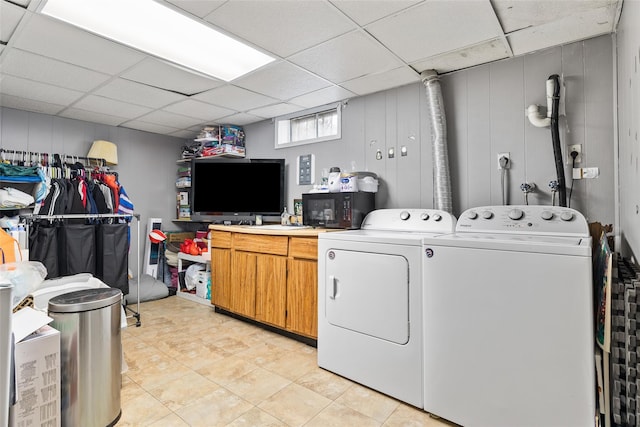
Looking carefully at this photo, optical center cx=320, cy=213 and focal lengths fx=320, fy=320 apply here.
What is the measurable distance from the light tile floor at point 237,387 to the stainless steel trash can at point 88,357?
0.20 m

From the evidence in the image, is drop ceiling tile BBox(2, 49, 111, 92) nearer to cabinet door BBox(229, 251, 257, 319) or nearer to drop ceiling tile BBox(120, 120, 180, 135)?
drop ceiling tile BBox(120, 120, 180, 135)

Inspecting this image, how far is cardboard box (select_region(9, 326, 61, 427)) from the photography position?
1.28 metres

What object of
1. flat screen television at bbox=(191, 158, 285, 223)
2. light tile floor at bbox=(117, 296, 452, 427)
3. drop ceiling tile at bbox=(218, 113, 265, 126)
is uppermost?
drop ceiling tile at bbox=(218, 113, 265, 126)

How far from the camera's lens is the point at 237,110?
3543 millimetres

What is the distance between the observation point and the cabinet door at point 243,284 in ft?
9.87

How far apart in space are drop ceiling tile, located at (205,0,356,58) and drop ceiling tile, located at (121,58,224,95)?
2.52 ft

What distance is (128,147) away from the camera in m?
4.31

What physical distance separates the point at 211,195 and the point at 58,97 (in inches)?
66.7

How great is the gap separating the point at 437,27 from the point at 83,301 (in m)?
2.44

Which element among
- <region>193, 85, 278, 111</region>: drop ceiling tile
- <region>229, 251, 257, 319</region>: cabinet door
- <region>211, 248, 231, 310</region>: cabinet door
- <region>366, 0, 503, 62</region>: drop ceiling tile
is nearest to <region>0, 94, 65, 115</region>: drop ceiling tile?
<region>193, 85, 278, 111</region>: drop ceiling tile

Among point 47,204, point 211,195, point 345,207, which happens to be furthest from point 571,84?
A: point 47,204

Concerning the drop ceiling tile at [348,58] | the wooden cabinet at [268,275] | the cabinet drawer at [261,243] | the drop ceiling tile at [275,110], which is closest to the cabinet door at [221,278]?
the wooden cabinet at [268,275]

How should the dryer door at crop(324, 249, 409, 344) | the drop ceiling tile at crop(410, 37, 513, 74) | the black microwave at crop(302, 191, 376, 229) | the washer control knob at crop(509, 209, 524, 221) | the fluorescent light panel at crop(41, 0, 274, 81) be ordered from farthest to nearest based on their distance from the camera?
the black microwave at crop(302, 191, 376, 229) < the drop ceiling tile at crop(410, 37, 513, 74) < the washer control knob at crop(509, 209, 524, 221) < the dryer door at crop(324, 249, 409, 344) < the fluorescent light panel at crop(41, 0, 274, 81)

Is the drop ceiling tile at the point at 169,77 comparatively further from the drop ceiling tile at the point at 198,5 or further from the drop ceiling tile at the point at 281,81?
the drop ceiling tile at the point at 198,5
